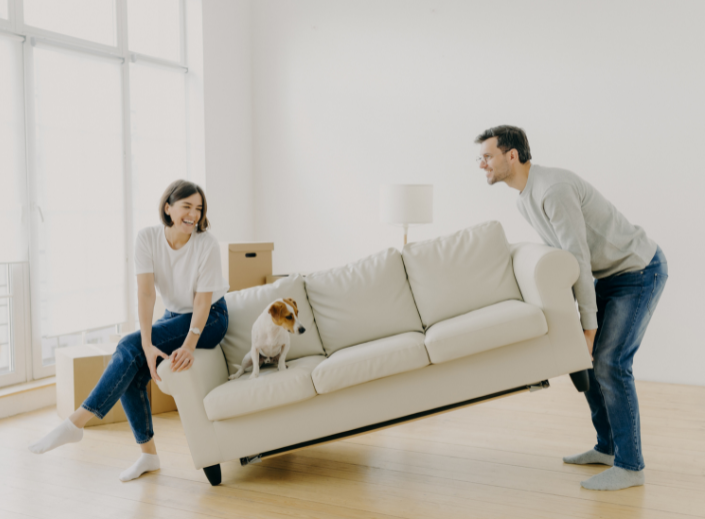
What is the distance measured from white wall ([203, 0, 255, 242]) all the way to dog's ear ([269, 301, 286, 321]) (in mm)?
2407

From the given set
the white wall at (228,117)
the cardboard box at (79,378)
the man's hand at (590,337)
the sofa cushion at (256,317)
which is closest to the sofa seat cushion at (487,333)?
the man's hand at (590,337)

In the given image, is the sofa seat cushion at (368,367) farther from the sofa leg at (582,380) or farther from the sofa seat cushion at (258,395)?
the sofa leg at (582,380)

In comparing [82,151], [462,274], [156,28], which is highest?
[156,28]

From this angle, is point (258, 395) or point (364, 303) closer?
point (258, 395)

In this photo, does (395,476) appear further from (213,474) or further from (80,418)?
(80,418)

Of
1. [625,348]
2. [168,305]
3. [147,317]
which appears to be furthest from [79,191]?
[625,348]

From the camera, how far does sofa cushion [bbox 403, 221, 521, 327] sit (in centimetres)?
263

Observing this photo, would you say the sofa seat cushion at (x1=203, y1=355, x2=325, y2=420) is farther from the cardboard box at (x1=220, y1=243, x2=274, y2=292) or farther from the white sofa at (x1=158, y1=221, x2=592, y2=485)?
the cardboard box at (x1=220, y1=243, x2=274, y2=292)

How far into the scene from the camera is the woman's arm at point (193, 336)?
2.27 m

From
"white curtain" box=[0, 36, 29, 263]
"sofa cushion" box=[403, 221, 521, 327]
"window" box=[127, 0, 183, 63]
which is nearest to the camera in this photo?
"sofa cushion" box=[403, 221, 521, 327]

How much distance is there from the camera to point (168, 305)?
2.56 m

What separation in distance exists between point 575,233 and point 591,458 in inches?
38.3

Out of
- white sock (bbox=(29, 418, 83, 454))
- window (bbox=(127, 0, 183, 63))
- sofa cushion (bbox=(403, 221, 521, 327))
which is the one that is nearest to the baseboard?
white sock (bbox=(29, 418, 83, 454))

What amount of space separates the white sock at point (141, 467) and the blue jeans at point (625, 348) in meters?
1.87
